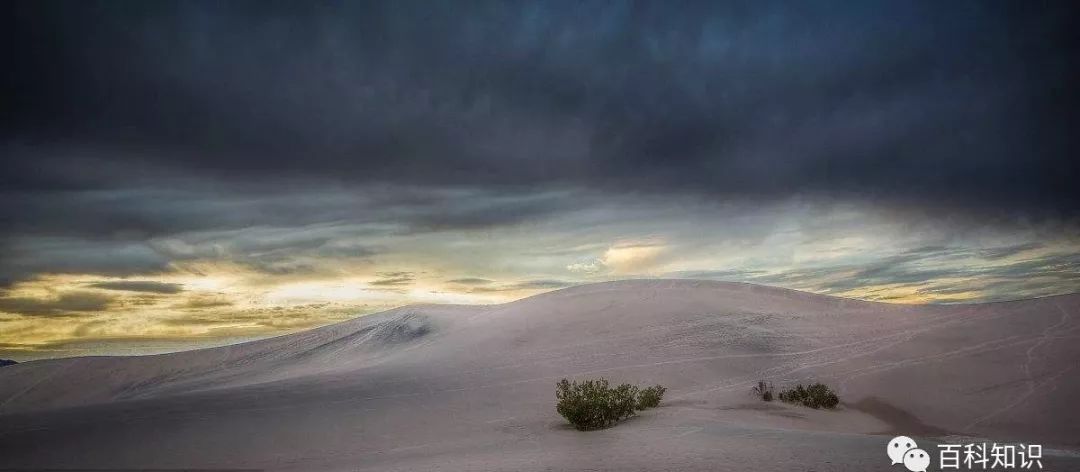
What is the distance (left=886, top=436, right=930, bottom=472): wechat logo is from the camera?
9094 millimetres

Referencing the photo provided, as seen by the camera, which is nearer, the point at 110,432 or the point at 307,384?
the point at 110,432

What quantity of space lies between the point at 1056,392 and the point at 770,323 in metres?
8.91

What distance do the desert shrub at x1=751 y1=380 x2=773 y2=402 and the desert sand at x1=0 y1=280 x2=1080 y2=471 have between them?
0.40 m

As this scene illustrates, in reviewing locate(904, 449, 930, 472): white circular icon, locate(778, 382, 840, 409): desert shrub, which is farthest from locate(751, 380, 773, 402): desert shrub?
locate(904, 449, 930, 472): white circular icon

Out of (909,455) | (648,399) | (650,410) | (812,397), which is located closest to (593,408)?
(650,410)

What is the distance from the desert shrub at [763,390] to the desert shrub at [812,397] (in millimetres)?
348

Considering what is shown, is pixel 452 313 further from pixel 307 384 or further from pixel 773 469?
pixel 773 469

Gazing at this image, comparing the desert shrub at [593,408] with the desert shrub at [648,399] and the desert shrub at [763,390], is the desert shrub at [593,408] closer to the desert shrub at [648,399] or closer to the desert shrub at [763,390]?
the desert shrub at [648,399]

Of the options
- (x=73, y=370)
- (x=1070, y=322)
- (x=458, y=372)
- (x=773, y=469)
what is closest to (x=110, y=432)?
(x=458, y=372)

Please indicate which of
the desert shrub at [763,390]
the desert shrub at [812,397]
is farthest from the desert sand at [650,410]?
the desert shrub at [812,397]

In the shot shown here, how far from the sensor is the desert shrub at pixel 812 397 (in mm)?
17594

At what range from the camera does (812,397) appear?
17.7m

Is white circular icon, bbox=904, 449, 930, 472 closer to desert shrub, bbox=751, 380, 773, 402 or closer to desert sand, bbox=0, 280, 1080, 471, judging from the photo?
desert sand, bbox=0, 280, 1080, 471

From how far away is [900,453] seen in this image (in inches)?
375
